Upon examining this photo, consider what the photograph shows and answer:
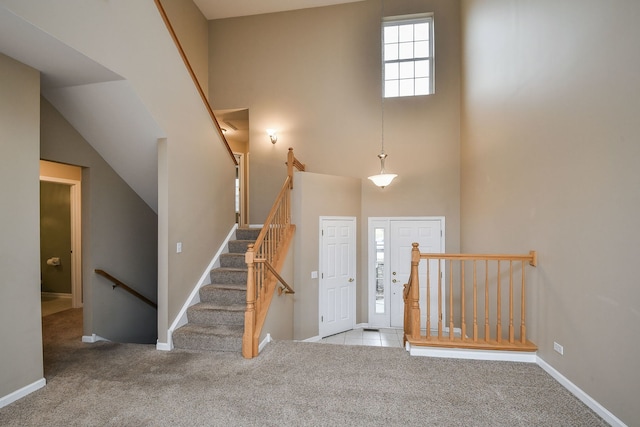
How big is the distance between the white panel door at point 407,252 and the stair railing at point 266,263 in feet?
7.53

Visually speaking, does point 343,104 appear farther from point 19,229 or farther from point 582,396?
point 582,396

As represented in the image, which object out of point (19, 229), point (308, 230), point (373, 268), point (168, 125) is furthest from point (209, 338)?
point (373, 268)

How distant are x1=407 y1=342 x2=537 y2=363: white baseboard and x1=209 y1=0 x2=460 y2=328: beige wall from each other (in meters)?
2.85

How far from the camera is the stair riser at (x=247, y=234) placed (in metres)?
5.35

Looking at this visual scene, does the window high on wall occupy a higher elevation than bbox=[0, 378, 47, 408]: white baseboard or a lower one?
higher

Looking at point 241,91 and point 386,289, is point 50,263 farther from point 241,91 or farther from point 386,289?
point 386,289

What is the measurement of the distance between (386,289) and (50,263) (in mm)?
6835

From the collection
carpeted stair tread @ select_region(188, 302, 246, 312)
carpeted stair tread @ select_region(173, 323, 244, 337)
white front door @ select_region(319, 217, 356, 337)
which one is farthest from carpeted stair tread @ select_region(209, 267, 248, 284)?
white front door @ select_region(319, 217, 356, 337)

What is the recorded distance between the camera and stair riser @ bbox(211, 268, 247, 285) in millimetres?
4516

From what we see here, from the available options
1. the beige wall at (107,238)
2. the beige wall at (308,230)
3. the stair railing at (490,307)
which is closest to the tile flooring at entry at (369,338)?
the beige wall at (308,230)

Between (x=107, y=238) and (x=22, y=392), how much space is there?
2.08 metres

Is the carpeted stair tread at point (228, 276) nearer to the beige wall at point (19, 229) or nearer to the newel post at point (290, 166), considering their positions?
the newel post at point (290, 166)

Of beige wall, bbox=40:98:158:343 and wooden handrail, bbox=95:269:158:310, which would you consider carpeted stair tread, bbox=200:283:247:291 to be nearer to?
wooden handrail, bbox=95:269:158:310

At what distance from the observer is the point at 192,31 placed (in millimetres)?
6129
